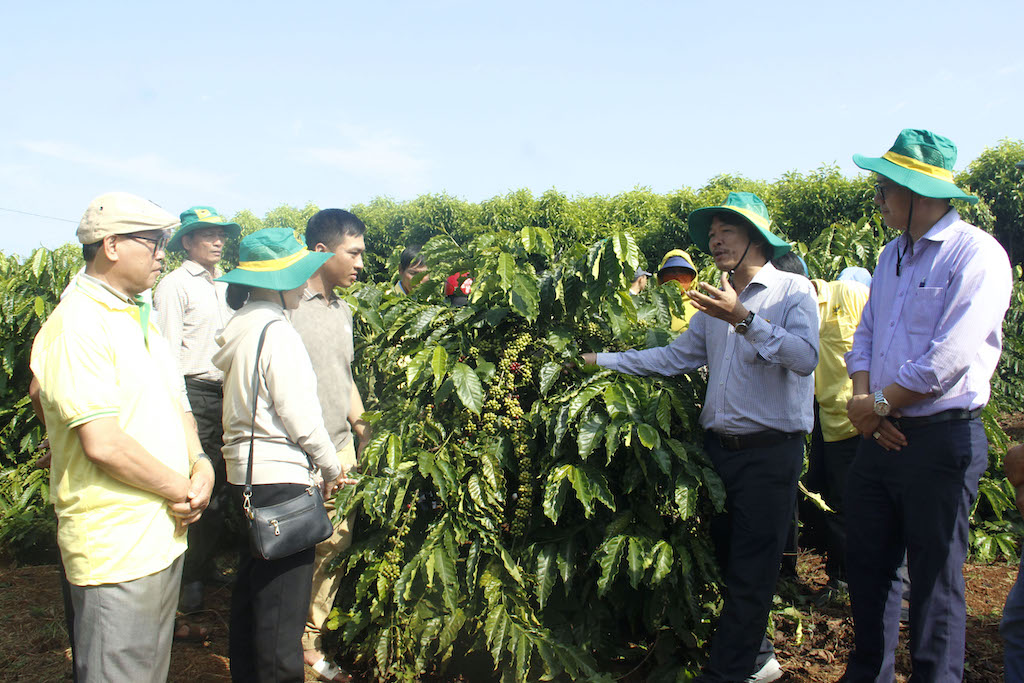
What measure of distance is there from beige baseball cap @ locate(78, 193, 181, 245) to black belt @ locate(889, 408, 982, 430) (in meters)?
2.67

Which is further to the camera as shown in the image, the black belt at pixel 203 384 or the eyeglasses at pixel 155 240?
the black belt at pixel 203 384

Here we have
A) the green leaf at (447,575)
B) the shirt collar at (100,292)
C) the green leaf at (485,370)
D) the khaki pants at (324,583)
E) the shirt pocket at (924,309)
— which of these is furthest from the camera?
the khaki pants at (324,583)

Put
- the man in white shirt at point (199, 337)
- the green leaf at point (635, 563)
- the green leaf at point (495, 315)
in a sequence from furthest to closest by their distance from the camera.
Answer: the man in white shirt at point (199, 337)
the green leaf at point (495, 315)
the green leaf at point (635, 563)

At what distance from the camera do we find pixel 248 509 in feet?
8.37

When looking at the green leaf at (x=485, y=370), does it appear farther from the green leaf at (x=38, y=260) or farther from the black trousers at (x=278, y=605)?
the green leaf at (x=38, y=260)

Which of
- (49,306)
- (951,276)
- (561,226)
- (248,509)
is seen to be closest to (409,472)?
(248,509)

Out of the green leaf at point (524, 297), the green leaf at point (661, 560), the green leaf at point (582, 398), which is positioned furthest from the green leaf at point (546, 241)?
the green leaf at point (661, 560)

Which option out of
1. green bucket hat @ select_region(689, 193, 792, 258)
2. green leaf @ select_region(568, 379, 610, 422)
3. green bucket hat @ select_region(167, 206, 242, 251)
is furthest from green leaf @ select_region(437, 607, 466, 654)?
green bucket hat @ select_region(167, 206, 242, 251)

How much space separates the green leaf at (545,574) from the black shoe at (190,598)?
2152mm

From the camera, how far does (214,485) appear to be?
151 inches

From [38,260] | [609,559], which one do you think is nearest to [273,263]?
[609,559]

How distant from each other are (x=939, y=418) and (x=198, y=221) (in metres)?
3.77

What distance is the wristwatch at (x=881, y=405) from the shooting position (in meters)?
2.49

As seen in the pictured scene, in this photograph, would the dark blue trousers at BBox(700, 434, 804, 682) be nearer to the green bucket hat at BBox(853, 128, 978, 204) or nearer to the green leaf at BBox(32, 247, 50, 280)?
the green bucket hat at BBox(853, 128, 978, 204)
